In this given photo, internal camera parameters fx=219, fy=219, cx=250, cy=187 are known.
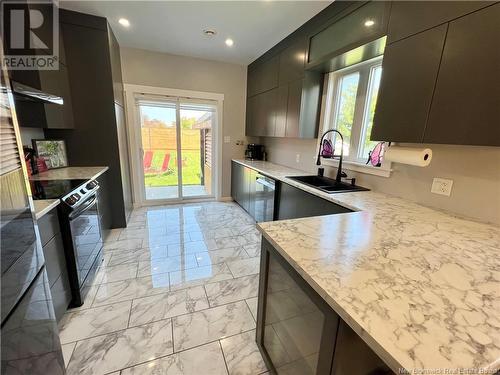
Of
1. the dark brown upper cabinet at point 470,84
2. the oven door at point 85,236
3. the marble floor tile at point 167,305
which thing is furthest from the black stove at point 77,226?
the dark brown upper cabinet at point 470,84

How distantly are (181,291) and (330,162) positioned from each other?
7.21 ft

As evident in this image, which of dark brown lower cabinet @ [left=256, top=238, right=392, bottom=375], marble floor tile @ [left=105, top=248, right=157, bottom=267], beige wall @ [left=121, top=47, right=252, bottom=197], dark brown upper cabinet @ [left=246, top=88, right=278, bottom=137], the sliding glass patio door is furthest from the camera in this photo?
the sliding glass patio door

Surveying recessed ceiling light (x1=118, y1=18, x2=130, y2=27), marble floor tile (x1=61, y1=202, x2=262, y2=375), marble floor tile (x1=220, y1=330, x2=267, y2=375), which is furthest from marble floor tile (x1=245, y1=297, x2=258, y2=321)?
recessed ceiling light (x1=118, y1=18, x2=130, y2=27)

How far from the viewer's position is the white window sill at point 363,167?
2.05 meters

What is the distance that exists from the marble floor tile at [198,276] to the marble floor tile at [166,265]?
→ 9 centimetres

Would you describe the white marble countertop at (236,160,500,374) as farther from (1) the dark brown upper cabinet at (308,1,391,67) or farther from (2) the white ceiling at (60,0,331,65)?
(2) the white ceiling at (60,0,331,65)

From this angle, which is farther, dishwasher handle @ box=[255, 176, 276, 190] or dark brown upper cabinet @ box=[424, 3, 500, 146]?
dishwasher handle @ box=[255, 176, 276, 190]

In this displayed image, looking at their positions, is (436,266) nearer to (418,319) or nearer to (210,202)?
(418,319)

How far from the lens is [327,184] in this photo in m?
2.60

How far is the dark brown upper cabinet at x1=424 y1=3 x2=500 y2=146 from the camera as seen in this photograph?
112cm

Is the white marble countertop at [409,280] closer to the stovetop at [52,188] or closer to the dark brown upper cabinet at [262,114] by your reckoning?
the stovetop at [52,188]

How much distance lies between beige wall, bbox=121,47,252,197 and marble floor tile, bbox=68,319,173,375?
318 cm

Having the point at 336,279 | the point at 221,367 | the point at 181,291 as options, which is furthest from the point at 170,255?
the point at 336,279

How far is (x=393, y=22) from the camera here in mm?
1587
